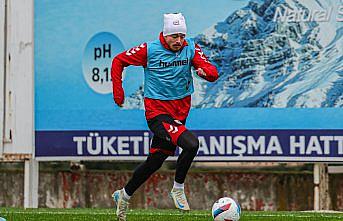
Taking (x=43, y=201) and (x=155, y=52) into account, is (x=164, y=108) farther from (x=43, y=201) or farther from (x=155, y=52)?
(x=43, y=201)

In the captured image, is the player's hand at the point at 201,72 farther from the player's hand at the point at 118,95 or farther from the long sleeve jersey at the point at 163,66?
the player's hand at the point at 118,95

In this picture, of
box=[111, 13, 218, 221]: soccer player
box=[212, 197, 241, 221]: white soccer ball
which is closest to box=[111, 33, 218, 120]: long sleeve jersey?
box=[111, 13, 218, 221]: soccer player

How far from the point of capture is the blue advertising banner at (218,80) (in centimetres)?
1399

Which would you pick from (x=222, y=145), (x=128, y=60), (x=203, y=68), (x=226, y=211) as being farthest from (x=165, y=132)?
(x=222, y=145)

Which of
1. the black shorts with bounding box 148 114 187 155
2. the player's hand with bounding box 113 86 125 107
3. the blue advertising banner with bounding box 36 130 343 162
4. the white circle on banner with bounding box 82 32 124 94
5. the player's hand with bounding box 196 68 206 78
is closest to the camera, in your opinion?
the black shorts with bounding box 148 114 187 155

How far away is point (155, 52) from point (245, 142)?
4.32m

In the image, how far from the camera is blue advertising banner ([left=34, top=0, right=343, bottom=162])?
13992 mm

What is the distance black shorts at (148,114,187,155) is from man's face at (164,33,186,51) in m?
0.63

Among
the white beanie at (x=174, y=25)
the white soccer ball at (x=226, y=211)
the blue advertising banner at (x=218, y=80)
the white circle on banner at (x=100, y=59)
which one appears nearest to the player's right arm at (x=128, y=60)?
the white beanie at (x=174, y=25)

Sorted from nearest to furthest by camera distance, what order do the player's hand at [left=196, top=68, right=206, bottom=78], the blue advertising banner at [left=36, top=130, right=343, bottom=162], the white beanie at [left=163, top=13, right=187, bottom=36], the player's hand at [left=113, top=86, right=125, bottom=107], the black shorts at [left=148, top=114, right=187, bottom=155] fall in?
1. the black shorts at [left=148, top=114, right=187, bottom=155]
2. the player's hand at [left=196, top=68, right=206, bottom=78]
3. the player's hand at [left=113, top=86, right=125, bottom=107]
4. the white beanie at [left=163, top=13, right=187, bottom=36]
5. the blue advertising banner at [left=36, top=130, right=343, bottom=162]

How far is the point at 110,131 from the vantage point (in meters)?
14.6

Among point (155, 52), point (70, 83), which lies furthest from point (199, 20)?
point (155, 52)

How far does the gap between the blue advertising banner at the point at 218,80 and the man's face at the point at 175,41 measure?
4159mm

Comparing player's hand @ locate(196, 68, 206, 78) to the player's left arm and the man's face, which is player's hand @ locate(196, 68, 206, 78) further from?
the man's face
